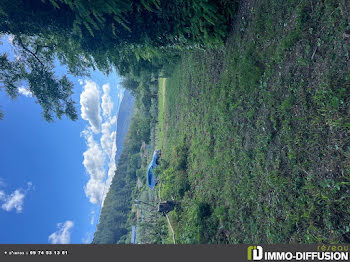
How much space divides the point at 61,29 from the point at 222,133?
6.84 meters

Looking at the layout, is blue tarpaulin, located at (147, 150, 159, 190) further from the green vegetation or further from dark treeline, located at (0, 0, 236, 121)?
dark treeline, located at (0, 0, 236, 121)

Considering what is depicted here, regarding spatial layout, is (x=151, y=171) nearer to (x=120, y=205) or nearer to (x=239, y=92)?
(x=239, y=92)

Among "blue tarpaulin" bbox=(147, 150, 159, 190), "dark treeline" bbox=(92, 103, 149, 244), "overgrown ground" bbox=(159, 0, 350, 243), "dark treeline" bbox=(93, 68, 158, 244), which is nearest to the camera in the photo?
"overgrown ground" bbox=(159, 0, 350, 243)

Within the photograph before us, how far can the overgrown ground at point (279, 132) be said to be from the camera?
3.54m

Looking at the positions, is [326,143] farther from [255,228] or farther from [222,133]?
[222,133]

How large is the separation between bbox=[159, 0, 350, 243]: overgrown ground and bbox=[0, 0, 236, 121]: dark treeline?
1236 mm

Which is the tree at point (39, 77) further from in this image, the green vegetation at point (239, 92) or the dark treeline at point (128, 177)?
the dark treeline at point (128, 177)

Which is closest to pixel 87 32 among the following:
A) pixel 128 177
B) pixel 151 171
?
pixel 151 171

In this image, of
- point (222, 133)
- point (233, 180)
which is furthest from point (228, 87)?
point (233, 180)

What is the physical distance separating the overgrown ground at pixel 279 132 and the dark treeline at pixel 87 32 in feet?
4.06

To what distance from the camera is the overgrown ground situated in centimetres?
354

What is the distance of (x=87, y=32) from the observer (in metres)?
7.81

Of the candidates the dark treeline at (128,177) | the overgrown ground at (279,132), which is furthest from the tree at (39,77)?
the dark treeline at (128,177)

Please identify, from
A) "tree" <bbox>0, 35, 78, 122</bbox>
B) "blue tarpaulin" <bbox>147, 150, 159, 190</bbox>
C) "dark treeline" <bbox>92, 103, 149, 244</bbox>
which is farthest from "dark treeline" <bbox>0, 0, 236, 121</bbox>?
"dark treeline" <bbox>92, 103, 149, 244</bbox>
